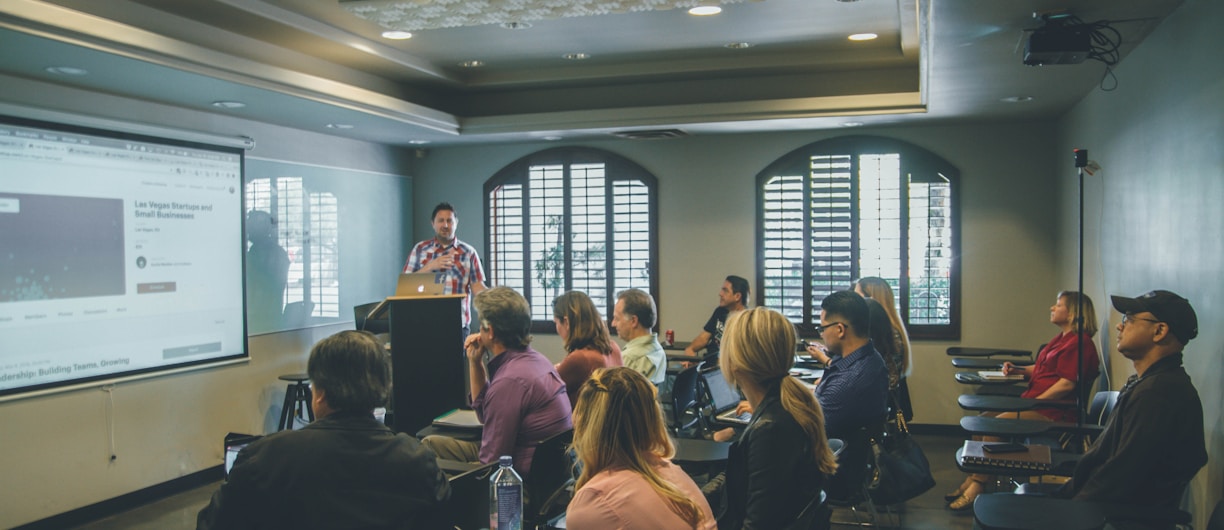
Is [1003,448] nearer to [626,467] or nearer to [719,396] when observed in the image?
[719,396]

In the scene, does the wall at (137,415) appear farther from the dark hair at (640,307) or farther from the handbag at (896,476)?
the handbag at (896,476)

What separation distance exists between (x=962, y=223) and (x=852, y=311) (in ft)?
12.1

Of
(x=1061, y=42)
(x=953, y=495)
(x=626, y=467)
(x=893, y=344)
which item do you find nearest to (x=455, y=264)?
(x=893, y=344)

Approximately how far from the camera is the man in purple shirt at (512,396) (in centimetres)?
324

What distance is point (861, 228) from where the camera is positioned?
23.4ft

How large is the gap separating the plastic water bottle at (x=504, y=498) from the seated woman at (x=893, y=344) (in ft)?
7.53

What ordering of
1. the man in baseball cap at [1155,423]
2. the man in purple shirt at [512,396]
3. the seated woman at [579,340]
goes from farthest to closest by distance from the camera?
the seated woman at [579,340] < the man in purple shirt at [512,396] < the man in baseball cap at [1155,423]

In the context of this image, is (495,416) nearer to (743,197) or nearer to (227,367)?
(227,367)

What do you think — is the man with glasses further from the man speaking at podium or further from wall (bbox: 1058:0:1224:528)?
the man speaking at podium

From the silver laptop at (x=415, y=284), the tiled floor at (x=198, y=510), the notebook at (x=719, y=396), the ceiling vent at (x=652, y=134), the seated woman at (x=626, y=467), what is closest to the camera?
the seated woman at (x=626, y=467)

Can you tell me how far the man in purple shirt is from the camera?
3.24 m

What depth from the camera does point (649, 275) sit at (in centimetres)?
768

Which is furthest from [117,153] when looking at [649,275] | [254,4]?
[649,275]

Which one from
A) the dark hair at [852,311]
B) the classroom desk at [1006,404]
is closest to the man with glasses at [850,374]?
the dark hair at [852,311]
